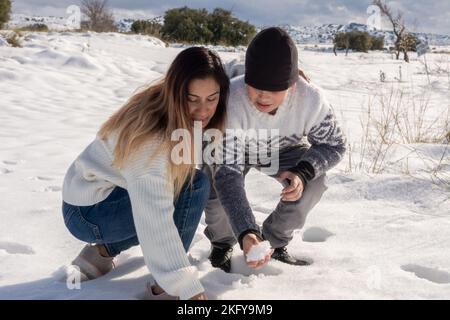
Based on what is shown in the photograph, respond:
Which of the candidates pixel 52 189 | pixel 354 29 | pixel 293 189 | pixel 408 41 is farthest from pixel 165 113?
pixel 354 29

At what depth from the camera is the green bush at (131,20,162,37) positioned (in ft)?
52.1

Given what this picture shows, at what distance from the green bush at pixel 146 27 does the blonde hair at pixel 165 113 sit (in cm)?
1421

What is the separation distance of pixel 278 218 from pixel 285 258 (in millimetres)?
151

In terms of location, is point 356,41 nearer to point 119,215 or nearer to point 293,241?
point 293,241

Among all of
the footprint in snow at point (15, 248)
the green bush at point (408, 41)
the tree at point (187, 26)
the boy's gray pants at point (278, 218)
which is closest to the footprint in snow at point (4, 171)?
the footprint in snow at point (15, 248)

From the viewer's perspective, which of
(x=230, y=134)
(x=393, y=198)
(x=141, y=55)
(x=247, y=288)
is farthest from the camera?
(x=141, y=55)

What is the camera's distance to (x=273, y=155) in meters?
2.04

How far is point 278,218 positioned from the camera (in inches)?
75.7

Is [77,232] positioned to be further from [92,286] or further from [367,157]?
[367,157]

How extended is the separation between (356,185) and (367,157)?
621 mm

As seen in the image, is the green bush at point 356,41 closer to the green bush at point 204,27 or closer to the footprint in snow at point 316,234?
the green bush at point 204,27

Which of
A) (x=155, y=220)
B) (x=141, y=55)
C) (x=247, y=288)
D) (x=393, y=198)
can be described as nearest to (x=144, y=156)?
(x=155, y=220)

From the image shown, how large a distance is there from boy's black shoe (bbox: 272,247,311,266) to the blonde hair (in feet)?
1.79

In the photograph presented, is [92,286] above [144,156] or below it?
below
